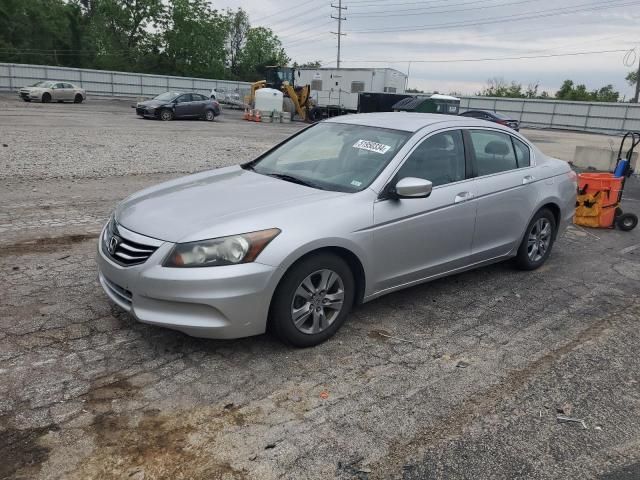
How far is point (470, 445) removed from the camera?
2871mm

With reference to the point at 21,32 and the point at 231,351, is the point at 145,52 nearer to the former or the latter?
the point at 21,32

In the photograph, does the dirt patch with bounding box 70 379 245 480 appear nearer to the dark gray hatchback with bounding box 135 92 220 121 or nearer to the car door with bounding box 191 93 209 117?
the dark gray hatchback with bounding box 135 92 220 121

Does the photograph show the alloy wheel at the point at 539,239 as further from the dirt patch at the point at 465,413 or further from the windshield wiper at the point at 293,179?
the windshield wiper at the point at 293,179

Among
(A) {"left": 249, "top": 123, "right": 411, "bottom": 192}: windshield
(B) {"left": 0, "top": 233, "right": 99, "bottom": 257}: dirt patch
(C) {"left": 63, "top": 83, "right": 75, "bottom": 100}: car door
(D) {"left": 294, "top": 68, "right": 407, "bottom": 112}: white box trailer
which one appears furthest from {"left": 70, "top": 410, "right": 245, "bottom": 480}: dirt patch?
(C) {"left": 63, "top": 83, "right": 75, "bottom": 100}: car door

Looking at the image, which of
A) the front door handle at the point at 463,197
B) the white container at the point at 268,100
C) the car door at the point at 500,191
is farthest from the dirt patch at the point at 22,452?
the white container at the point at 268,100

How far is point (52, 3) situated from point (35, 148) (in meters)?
54.0

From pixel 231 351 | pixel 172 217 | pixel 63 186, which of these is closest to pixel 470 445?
pixel 231 351

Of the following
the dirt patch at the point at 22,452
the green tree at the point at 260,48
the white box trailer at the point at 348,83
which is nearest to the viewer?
the dirt patch at the point at 22,452

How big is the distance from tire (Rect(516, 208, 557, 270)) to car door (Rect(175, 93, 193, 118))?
2272 cm

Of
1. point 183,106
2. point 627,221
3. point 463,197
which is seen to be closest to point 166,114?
point 183,106

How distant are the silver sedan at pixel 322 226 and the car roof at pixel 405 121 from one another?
0.06 ft

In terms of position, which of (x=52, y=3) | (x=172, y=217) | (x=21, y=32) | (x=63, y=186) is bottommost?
(x=63, y=186)

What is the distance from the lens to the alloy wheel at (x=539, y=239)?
5.63 metres

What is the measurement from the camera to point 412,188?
3973 millimetres
